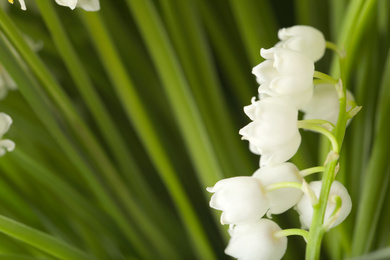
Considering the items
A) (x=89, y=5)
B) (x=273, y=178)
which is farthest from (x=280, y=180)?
(x=89, y=5)

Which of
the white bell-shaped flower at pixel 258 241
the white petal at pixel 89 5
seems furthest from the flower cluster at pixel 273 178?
the white petal at pixel 89 5

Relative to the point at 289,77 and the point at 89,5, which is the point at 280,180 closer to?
the point at 289,77

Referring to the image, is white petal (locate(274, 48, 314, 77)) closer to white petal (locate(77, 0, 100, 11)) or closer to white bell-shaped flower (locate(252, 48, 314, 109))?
white bell-shaped flower (locate(252, 48, 314, 109))

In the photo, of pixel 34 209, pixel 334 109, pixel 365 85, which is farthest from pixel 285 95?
pixel 34 209

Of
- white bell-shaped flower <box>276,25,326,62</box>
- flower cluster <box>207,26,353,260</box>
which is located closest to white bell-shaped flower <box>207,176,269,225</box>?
flower cluster <box>207,26,353,260</box>

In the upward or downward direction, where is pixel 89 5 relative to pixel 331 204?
upward
